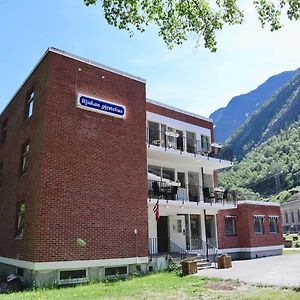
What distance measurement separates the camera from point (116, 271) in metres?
16.7

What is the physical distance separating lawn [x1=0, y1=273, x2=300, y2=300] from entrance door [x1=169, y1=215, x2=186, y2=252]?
A: 8.13 m

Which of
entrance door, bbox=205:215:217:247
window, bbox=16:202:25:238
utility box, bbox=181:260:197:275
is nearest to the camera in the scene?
window, bbox=16:202:25:238

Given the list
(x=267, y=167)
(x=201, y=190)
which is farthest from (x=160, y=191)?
(x=267, y=167)

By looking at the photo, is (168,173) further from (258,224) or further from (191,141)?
(258,224)

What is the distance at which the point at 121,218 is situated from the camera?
56.9 feet

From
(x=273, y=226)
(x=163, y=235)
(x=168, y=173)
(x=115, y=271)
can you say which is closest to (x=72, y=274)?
(x=115, y=271)

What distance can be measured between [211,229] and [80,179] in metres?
13.5

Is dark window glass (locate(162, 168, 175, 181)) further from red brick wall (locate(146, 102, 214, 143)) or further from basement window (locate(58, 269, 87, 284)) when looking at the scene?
basement window (locate(58, 269, 87, 284))

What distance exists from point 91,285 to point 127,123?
26.8 ft

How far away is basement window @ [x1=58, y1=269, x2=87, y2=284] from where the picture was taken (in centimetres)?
1491

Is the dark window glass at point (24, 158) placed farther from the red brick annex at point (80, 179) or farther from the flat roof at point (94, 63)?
the flat roof at point (94, 63)

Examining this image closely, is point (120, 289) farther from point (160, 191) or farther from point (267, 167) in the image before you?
point (267, 167)

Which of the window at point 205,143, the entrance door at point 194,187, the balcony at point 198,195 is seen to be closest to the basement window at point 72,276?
the balcony at point 198,195

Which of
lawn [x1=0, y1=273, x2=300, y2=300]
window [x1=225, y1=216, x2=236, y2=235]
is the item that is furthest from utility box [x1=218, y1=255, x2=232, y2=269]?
window [x1=225, y1=216, x2=236, y2=235]
